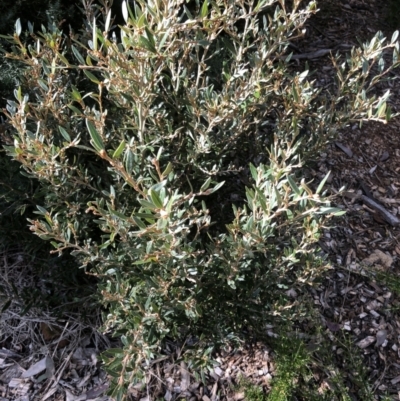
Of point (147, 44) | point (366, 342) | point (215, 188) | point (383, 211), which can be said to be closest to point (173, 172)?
point (215, 188)

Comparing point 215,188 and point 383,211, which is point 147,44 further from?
point 383,211

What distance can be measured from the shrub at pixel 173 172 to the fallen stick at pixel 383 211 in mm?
1141

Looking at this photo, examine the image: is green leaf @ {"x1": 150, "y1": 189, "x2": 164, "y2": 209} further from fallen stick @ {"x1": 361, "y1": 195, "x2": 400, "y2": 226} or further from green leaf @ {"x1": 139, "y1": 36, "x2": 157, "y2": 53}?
fallen stick @ {"x1": 361, "y1": 195, "x2": 400, "y2": 226}

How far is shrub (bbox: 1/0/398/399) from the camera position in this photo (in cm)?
164

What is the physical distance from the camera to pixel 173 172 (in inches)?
80.4

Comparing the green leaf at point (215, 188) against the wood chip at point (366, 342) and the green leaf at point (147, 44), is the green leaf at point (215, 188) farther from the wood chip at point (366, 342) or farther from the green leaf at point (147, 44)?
the wood chip at point (366, 342)

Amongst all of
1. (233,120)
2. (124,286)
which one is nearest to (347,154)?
(233,120)

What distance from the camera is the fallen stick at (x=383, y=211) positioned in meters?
3.17

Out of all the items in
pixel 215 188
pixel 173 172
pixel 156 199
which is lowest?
pixel 173 172

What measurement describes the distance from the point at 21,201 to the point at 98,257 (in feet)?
2.07

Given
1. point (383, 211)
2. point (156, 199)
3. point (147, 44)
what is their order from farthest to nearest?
point (383, 211)
point (147, 44)
point (156, 199)

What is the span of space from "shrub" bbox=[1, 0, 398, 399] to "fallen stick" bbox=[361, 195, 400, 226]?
1.14 metres

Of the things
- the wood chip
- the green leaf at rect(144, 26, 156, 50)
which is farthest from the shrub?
the wood chip

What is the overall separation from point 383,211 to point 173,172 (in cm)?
170
